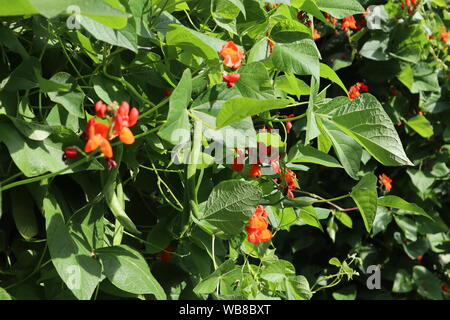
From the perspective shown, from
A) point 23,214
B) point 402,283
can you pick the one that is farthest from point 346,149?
point 402,283

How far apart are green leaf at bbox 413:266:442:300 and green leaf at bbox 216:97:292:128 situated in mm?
1786

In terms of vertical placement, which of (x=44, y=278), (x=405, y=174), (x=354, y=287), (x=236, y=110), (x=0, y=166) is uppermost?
(x=236, y=110)

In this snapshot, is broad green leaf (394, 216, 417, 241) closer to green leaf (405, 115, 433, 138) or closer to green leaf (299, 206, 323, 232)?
green leaf (405, 115, 433, 138)

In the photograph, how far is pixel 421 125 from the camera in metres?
2.18

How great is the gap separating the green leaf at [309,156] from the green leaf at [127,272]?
376 mm

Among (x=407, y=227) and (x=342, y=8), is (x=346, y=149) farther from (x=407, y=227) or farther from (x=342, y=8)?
(x=407, y=227)

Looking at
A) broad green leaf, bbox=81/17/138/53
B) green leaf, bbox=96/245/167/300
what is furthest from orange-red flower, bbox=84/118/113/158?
green leaf, bbox=96/245/167/300

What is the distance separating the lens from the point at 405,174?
2.25m

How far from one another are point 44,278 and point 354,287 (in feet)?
5.13

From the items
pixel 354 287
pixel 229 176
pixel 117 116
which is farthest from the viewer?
pixel 354 287

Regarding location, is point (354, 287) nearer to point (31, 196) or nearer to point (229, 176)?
point (229, 176)

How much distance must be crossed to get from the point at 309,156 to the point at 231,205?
0.23 metres

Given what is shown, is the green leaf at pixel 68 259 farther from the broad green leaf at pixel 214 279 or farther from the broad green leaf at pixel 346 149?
the broad green leaf at pixel 346 149
